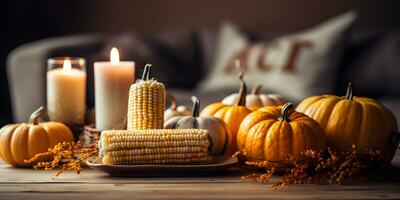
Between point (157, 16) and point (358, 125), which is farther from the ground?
point (157, 16)

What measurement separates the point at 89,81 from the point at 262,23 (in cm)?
155

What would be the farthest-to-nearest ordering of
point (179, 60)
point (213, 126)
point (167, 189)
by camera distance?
1. point (179, 60)
2. point (213, 126)
3. point (167, 189)

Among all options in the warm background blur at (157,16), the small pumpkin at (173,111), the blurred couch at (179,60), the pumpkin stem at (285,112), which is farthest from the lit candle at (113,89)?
the warm background blur at (157,16)

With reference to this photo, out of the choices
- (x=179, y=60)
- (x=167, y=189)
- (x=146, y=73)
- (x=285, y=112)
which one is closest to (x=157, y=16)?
(x=179, y=60)

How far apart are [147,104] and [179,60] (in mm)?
2371

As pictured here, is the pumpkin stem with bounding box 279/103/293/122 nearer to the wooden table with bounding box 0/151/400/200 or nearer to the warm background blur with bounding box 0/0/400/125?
the wooden table with bounding box 0/151/400/200

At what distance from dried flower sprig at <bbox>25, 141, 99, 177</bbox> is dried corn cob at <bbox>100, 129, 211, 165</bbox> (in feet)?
0.23

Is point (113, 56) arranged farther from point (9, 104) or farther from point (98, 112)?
point (9, 104)

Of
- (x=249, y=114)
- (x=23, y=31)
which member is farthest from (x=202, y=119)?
(x=23, y=31)

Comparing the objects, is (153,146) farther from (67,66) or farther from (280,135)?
(67,66)

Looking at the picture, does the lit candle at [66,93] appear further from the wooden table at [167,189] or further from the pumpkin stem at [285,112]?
the pumpkin stem at [285,112]

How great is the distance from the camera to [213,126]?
146 centimetres

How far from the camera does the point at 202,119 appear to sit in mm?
1467

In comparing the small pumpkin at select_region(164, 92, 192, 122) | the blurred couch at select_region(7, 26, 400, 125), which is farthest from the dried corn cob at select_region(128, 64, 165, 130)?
the blurred couch at select_region(7, 26, 400, 125)
